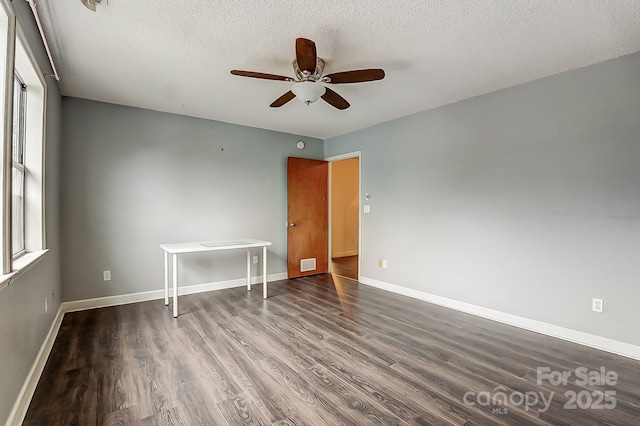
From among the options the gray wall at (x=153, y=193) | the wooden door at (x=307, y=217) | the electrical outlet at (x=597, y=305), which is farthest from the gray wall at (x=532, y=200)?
the gray wall at (x=153, y=193)

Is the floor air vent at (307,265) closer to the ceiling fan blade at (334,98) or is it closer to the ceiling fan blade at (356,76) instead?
the ceiling fan blade at (334,98)

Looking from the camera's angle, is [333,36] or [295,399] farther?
[333,36]

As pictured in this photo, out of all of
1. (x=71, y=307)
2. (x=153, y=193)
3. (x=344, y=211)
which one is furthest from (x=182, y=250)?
(x=344, y=211)

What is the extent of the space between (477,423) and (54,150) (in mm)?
4214

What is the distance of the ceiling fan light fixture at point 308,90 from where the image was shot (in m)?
2.56

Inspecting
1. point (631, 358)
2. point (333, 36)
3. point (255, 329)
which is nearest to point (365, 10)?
point (333, 36)

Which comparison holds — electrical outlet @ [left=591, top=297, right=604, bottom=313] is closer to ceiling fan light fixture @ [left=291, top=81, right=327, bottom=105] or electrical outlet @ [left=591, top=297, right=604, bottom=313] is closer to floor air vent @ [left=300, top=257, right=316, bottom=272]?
ceiling fan light fixture @ [left=291, top=81, right=327, bottom=105]

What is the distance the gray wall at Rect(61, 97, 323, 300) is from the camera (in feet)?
12.0

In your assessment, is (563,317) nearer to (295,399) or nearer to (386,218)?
(386,218)

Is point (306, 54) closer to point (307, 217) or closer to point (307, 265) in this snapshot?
point (307, 217)

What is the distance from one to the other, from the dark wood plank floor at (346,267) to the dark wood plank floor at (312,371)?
1932 millimetres

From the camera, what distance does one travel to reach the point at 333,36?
232 cm

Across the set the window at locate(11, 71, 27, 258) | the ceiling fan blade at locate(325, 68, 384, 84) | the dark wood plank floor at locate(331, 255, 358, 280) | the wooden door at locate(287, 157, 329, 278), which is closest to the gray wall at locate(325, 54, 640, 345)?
the dark wood plank floor at locate(331, 255, 358, 280)

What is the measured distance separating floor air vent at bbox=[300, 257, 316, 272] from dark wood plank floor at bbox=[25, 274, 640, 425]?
5.79 feet
